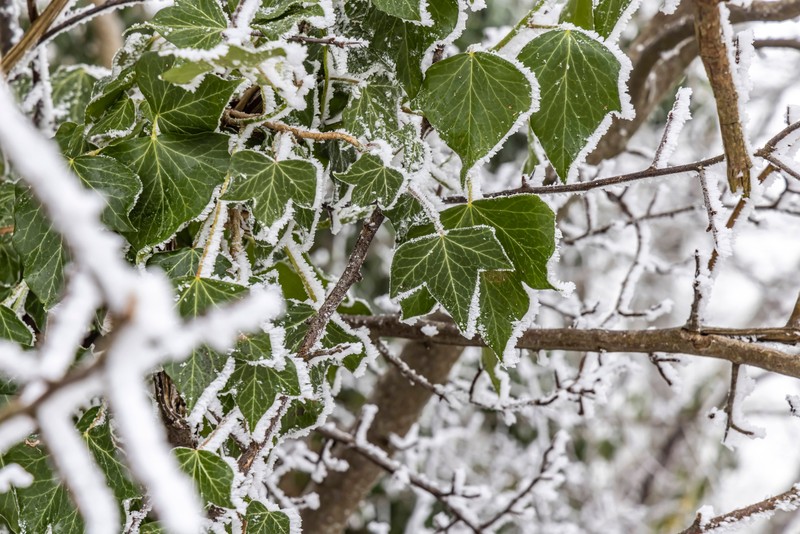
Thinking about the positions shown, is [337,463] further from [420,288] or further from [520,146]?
[520,146]

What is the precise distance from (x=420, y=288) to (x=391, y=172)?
0.40 feet

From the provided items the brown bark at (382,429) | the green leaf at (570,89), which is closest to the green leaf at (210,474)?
the green leaf at (570,89)

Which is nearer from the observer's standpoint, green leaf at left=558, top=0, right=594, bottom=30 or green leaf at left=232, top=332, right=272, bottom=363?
green leaf at left=232, top=332, right=272, bottom=363

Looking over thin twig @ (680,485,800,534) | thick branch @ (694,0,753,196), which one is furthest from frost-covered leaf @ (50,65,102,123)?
thin twig @ (680,485,800,534)

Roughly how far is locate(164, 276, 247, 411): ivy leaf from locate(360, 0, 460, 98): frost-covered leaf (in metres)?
0.23

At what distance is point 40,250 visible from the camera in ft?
1.76

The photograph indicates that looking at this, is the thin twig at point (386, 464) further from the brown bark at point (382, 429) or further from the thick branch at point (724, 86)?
the thick branch at point (724, 86)

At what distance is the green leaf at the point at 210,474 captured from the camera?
49cm

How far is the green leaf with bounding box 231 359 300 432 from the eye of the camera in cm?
51

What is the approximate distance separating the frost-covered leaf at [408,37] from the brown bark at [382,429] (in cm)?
63

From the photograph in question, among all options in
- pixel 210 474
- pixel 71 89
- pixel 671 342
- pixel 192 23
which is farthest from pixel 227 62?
pixel 71 89

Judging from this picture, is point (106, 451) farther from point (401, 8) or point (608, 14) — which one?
point (608, 14)

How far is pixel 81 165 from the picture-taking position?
20.7 inches

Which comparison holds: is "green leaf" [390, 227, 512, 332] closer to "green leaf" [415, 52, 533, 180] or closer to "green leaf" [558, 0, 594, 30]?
"green leaf" [415, 52, 533, 180]
